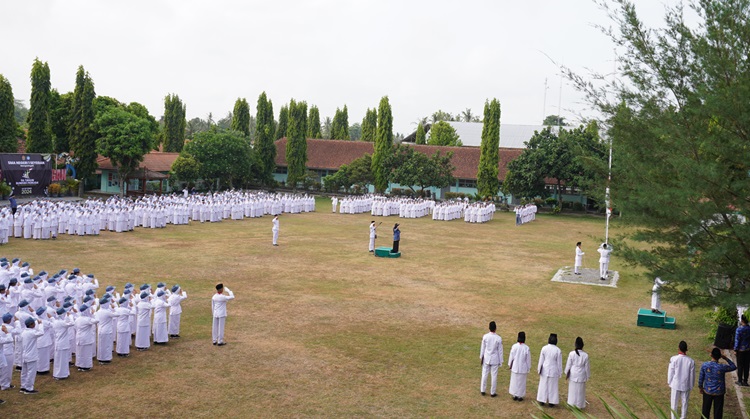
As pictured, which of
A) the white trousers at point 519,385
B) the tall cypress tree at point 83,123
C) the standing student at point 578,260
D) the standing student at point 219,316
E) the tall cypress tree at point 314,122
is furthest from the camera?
the tall cypress tree at point 314,122

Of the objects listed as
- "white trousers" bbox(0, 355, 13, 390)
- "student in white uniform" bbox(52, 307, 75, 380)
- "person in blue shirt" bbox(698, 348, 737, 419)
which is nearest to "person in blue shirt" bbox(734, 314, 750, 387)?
"person in blue shirt" bbox(698, 348, 737, 419)

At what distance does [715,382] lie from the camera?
31.0 ft

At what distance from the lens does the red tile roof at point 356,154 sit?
52.3 metres

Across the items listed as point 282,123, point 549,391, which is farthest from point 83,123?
point 549,391

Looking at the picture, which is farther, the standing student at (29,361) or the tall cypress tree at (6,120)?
the tall cypress tree at (6,120)

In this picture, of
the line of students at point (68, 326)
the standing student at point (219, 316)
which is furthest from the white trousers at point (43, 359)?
the standing student at point (219, 316)

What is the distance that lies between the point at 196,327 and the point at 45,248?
1176cm

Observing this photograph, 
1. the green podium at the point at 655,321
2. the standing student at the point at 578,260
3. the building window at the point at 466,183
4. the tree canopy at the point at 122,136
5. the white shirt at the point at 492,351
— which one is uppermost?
the tree canopy at the point at 122,136

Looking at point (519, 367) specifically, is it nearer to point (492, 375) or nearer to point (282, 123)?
point (492, 375)

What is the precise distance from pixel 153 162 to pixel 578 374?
147ft

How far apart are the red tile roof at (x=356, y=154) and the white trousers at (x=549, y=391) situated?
4151 centimetres

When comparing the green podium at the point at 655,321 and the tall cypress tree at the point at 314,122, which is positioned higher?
A: the tall cypress tree at the point at 314,122

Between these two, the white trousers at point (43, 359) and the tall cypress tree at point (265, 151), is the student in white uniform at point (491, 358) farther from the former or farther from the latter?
the tall cypress tree at point (265, 151)

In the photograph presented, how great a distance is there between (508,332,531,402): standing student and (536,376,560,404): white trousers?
283 millimetres
